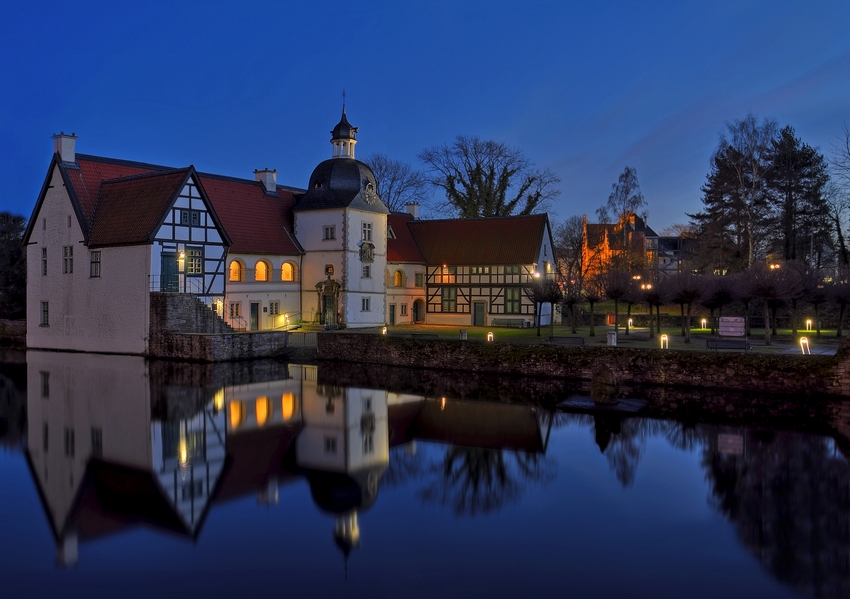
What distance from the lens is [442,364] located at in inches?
1077

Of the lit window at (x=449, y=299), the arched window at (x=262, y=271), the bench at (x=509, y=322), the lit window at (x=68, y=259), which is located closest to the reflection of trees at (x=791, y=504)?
the bench at (x=509, y=322)

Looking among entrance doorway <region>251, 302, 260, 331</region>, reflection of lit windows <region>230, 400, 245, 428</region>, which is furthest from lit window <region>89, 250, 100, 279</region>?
reflection of lit windows <region>230, 400, 245, 428</region>

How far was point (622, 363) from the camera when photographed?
23547 millimetres

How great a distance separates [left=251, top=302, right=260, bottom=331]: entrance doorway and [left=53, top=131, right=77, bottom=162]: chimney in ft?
32.0

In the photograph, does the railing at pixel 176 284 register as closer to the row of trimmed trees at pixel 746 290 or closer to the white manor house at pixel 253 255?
the white manor house at pixel 253 255

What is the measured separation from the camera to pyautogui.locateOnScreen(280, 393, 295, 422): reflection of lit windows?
18.5 m

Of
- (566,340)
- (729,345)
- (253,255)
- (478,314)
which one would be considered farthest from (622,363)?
(253,255)

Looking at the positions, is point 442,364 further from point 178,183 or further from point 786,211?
point 786,211

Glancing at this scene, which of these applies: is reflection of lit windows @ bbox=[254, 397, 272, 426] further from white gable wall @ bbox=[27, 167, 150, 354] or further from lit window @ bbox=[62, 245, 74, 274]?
lit window @ bbox=[62, 245, 74, 274]

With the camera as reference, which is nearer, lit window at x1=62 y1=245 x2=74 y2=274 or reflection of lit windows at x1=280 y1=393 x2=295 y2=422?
reflection of lit windows at x1=280 y1=393 x2=295 y2=422

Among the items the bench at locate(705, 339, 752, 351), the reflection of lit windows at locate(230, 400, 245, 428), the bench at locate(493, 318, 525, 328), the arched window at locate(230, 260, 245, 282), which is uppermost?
the arched window at locate(230, 260, 245, 282)

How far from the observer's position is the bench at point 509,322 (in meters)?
38.5

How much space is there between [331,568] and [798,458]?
31.3 feet

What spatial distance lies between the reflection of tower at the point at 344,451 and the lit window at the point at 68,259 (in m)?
15.5
